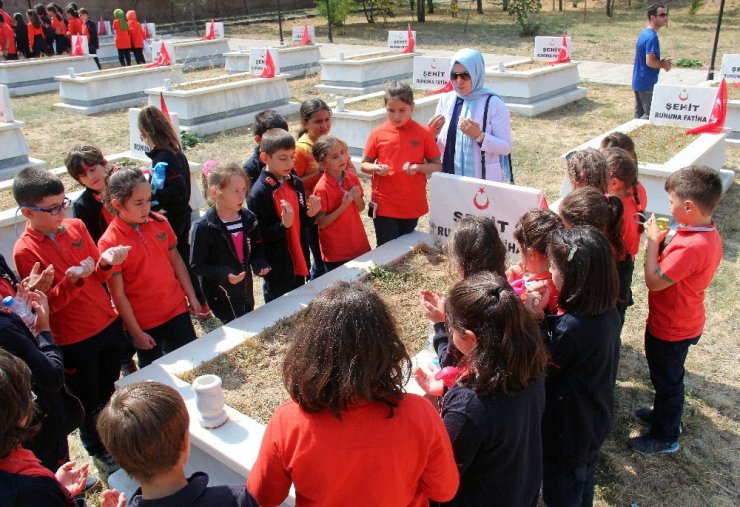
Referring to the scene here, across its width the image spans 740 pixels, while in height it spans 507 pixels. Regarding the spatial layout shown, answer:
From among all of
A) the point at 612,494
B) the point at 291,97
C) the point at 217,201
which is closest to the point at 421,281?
the point at 217,201

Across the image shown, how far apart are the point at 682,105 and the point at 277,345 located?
612cm

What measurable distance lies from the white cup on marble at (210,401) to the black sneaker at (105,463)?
1.13 meters

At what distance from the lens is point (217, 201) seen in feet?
11.0

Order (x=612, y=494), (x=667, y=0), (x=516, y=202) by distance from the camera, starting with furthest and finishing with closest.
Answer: (x=667, y=0) → (x=516, y=202) → (x=612, y=494)

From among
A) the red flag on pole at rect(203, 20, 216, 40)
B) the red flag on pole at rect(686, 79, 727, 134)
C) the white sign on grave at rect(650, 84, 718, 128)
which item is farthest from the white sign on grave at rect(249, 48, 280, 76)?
the red flag on pole at rect(686, 79, 727, 134)

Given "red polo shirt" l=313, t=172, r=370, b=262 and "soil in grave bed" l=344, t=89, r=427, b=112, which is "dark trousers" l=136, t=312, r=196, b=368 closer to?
"red polo shirt" l=313, t=172, r=370, b=262

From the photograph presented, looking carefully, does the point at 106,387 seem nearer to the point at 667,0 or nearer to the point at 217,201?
the point at 217,201

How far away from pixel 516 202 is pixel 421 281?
76cm

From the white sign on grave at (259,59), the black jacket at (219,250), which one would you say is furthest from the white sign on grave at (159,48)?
the black jacket at (219,250)

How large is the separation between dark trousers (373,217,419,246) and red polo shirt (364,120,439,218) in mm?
63

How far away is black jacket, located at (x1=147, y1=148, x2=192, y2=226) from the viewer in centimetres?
420

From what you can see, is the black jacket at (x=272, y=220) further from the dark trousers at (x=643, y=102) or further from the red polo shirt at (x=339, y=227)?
the dark trousers at (x=643, y=102)

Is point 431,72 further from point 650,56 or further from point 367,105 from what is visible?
point 650,56

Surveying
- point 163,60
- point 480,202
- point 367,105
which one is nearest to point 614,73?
point 367,105
